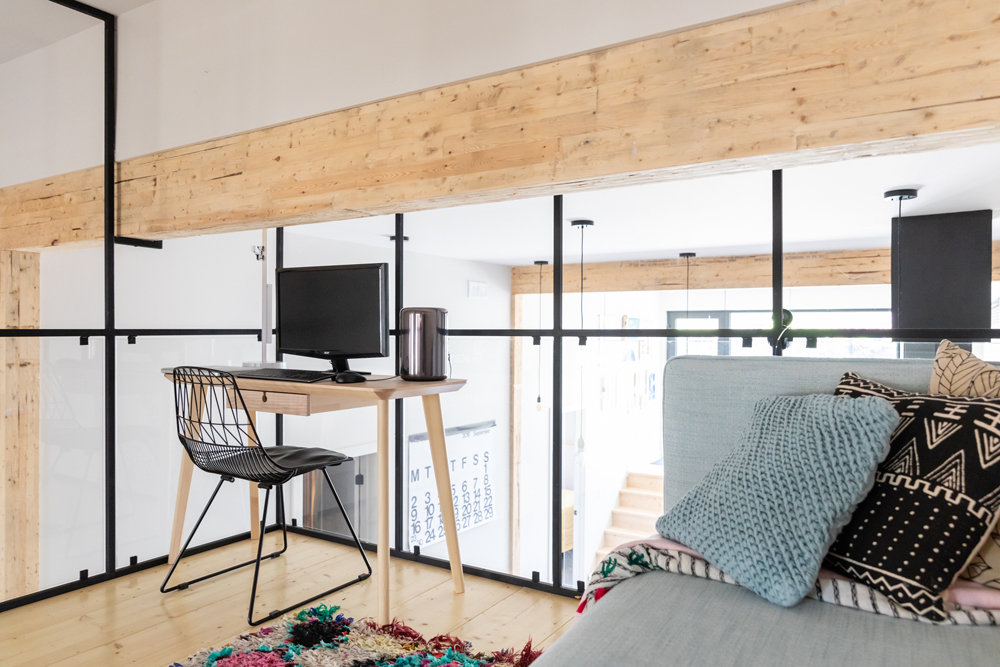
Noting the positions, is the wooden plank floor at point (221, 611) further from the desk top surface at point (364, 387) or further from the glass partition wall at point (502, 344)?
the desk top surface at point (364, 387)

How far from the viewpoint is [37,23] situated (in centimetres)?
292

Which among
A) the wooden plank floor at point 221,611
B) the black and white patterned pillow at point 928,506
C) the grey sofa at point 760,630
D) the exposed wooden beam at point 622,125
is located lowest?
the wooden plank floor at point 221,611

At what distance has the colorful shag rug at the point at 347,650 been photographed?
82.1 inches

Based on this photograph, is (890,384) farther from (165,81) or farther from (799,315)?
(165,81)

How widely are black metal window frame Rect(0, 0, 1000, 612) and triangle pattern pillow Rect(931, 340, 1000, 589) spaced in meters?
0.62

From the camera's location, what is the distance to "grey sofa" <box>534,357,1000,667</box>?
1.00 meters

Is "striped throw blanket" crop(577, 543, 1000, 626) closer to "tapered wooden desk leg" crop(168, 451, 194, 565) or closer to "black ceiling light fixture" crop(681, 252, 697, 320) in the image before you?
"black ceiling light fixture" crop(681, 252, 697, 320)

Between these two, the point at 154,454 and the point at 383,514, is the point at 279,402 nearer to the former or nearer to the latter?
the point at 383,514

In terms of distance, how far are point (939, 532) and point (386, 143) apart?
2086mm

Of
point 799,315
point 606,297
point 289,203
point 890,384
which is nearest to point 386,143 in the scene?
point 289,203

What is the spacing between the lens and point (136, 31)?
10.4 feet

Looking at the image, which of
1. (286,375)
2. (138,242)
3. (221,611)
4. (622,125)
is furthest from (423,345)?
(138,242)

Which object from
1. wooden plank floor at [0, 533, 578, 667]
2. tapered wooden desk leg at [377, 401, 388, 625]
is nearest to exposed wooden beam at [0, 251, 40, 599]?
wooden plank floor at [0, 533, 578, 667]

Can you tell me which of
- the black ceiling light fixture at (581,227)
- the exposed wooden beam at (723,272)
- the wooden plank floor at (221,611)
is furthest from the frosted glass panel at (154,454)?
the black ceiling light fixture at (581,227)
